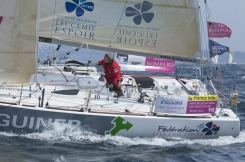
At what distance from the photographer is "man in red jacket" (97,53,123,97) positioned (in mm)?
12008

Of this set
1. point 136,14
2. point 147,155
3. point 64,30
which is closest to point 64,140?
point 147,155

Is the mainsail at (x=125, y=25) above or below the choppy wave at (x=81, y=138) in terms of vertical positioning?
above

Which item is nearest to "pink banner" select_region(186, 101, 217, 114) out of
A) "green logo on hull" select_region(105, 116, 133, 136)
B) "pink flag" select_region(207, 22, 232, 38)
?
"green logo on hull" select_region(105, 116, 133, 136)

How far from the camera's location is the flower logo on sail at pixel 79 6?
39.7 ft

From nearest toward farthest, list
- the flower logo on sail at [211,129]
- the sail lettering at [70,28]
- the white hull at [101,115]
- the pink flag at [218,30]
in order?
the white hull at [101,115]
the flower logo on sail at [211,129]
the sail lettering at [70,28]
the pink flag at [218,30]

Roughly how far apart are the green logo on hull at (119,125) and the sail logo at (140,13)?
109 inches

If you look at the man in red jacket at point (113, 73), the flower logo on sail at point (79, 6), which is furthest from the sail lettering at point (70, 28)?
the man in red jacket at point (113, 73)

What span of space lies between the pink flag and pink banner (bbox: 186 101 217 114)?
2067 mm

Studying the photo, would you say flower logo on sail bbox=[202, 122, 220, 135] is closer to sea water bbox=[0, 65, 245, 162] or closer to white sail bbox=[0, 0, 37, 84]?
sea water bbox=[0, 65, 245, 162]

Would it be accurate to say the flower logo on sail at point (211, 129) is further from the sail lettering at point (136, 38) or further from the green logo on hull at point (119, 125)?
the sail lettering at point (136, 38)

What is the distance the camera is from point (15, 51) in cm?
1082

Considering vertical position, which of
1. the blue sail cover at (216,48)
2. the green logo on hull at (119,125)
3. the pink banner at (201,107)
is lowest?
the green logo on hull at (119,125)

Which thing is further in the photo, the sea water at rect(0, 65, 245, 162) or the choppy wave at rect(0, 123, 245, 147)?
the choppy wave at rect(0, 123, 245, 147)

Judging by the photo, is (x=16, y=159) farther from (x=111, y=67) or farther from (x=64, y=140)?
(x=111, y=67)
